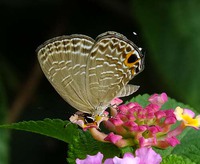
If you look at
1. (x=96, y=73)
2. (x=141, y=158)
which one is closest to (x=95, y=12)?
(x=96, y=73)

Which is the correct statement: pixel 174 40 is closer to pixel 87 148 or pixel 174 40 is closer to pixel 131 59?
pixel 131 59

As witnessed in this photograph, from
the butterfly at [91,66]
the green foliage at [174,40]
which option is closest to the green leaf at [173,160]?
the butterfly at [91,66]

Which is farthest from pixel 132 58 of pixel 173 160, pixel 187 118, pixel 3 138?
pixel 3 138

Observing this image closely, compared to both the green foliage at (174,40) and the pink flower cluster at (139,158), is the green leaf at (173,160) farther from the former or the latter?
the green foliage at (174,40)

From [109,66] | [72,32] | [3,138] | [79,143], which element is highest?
[109,66]

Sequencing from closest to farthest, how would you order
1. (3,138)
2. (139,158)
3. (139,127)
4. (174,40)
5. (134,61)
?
1. (139,158)
2. (139,127)
3. (134,61)
4. (3,138)
5. (174,40)

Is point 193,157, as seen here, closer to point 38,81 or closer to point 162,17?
point 162,17

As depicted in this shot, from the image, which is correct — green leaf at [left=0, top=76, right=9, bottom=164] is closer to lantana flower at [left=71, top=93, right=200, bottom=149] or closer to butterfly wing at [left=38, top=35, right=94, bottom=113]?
butterfly wing at [left=38, top=35, right=94, bottom=113]
